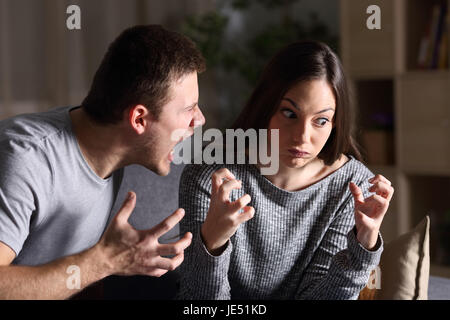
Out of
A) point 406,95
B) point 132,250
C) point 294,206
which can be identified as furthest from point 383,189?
point 406,95

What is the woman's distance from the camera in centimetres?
102

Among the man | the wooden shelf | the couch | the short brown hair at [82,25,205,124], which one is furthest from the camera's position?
the wooden shelf

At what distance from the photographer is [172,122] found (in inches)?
47.0

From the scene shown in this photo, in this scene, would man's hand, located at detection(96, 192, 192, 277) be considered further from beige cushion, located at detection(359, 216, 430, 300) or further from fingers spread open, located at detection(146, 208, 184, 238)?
beige cushion, located at detection(359, 216, 430, 300)

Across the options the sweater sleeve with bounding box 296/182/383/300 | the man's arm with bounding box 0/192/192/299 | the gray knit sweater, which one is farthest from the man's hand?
the sweater sleeve with bounding box 296/182/383/300

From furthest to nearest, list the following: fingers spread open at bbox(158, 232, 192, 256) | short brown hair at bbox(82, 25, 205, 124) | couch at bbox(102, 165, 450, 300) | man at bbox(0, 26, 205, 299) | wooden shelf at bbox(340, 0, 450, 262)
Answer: wooden shelf at bbox(340, 0, 450, 262) < couch at bbox(102, 165, 450, 300) < short brown hair at bbox(82, 25, 205, 124) < man at bbox(0, 26, 205, 299) < fingers spread open at bbox(158, 232, 192, 256)

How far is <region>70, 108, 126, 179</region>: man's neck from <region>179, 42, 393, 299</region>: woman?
157 mm

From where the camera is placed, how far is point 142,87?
1.13 m

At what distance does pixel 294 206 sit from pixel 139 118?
0.35m

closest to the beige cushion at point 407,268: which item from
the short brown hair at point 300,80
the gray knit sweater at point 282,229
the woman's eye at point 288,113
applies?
the gray knit sweater at point 282,229

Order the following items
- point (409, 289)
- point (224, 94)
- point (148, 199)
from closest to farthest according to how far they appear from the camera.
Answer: point (409, 289), point (148, 199), point (224, 94)
